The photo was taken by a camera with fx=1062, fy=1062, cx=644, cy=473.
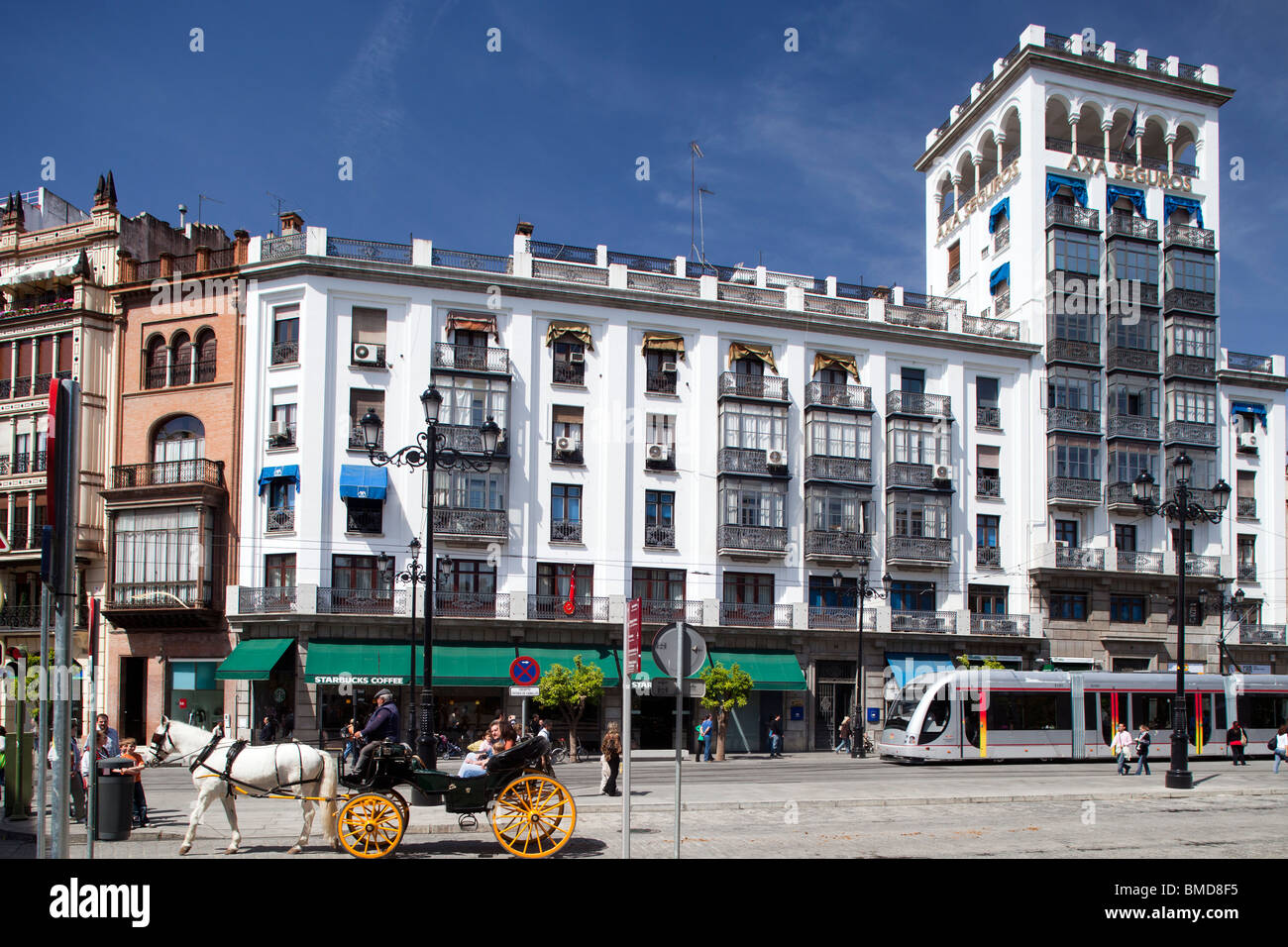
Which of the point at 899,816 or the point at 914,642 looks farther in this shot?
the point at 914,642

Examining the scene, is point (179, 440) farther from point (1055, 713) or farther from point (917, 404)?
point (1055, 713)

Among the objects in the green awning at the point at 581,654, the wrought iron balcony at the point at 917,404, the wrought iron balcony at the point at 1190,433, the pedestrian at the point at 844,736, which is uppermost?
the wrought iron balcony at the point at 917,404

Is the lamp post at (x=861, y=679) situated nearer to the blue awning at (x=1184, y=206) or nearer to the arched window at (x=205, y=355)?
the blue awning at (x=1184, y=206)

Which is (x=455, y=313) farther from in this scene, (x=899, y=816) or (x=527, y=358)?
(x=899, y=816)

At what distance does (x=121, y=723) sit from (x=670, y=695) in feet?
61.4

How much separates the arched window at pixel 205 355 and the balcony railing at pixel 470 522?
9642 mm

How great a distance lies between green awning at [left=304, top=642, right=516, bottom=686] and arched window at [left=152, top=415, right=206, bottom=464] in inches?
337

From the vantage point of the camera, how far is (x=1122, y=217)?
4484 centimetres

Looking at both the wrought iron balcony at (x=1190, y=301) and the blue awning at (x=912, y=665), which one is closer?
the blue awning at (x=912, y=665)

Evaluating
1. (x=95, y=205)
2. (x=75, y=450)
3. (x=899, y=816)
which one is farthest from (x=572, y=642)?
(x=75, y=450)

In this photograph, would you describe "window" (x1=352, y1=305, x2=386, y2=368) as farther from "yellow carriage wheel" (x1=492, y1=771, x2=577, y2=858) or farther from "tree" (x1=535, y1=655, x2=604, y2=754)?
"yellow carriage wheel" (x1=492, y1=771, x2=577, y2=858)

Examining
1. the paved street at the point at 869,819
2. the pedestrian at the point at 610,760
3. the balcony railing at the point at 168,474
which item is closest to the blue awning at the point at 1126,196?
the paved street at the point at 869,819

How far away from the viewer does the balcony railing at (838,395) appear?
135 feet

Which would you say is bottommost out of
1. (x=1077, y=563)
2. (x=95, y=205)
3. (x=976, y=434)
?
(x=1077, y=563)
